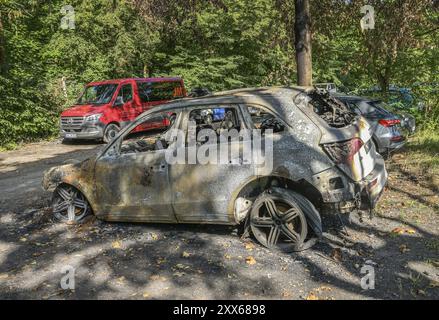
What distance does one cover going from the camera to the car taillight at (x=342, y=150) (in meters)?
4.63

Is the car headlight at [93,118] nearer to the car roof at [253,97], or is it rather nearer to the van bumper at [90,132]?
the van bumper at [90,132]

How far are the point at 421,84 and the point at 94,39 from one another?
56.2 ft

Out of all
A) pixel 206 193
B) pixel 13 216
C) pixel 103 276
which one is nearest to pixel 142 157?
pixel 206 193

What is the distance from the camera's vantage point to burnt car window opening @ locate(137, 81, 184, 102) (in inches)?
600

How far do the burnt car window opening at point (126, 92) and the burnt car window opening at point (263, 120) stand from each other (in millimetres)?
10450

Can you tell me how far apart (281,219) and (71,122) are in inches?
439

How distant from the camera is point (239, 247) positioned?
5.15 metres

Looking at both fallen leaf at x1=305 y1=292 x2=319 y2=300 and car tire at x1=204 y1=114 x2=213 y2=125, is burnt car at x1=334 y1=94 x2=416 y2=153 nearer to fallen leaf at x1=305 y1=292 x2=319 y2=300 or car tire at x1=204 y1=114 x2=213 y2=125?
car tire at x1=204 y1=114 x2=213 y2=125

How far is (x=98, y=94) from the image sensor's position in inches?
588

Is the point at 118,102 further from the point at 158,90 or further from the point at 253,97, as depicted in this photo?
the point at 253,97
